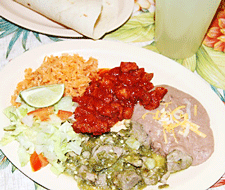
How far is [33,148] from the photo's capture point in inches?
95.5

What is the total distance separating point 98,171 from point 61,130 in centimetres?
49

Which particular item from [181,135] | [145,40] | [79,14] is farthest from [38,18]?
[181,135]

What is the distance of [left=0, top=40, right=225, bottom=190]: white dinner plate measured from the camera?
7.63 ft

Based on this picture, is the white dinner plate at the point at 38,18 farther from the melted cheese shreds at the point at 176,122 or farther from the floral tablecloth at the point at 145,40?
the melted cheese shreds at the point at 176,122

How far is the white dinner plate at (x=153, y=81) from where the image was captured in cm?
232

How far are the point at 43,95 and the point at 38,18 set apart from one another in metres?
1.18

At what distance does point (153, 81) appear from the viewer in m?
2.88

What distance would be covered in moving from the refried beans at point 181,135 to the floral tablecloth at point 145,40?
43 cm

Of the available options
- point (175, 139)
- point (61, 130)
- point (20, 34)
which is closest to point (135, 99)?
point (175, 139)

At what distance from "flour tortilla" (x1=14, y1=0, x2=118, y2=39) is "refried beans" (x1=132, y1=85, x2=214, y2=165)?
1006 mm

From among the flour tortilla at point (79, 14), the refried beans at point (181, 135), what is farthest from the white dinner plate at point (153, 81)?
the flour tortilla at point (79, 14)

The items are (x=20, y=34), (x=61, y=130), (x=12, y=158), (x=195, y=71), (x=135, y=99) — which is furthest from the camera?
(x=20, y=34)

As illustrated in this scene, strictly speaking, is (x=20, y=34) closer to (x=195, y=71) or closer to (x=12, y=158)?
(x=12, y=158)

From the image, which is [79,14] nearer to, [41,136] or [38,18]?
[38,18]
